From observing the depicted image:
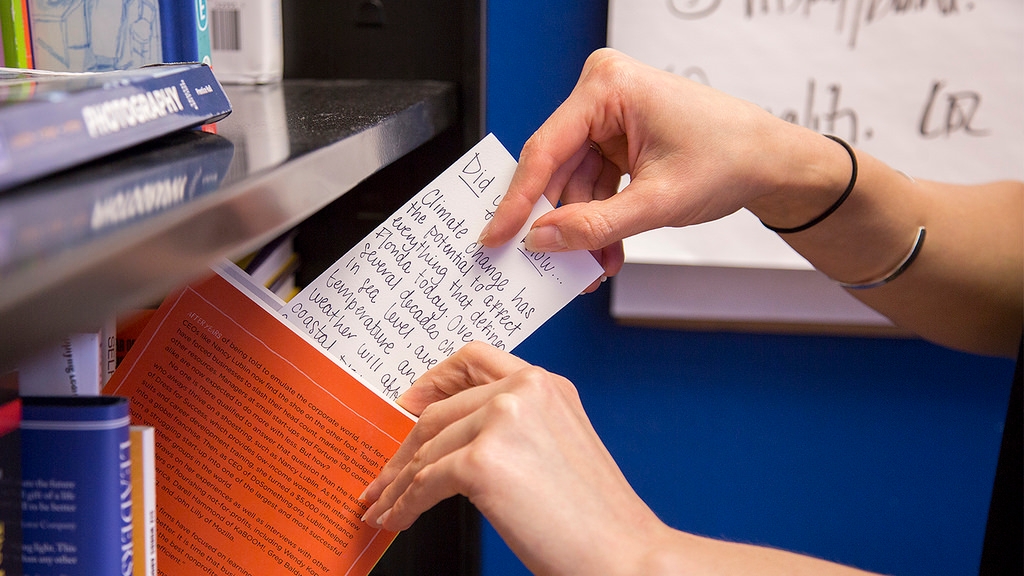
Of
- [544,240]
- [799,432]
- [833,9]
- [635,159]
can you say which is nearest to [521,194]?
[544,240]

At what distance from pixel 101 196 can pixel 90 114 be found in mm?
45

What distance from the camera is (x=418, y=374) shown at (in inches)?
20.7

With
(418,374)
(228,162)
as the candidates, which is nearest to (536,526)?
(418,374)

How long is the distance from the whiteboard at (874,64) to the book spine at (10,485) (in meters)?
0.79

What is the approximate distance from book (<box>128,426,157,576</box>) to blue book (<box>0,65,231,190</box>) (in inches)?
6.6

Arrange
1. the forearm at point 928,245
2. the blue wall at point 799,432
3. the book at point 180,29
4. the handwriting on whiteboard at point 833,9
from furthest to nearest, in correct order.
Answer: the blue wall at point 799,432, the handwriting on whiteboard at point 833,9, the forearm at point 928,245, the book at point 180,29

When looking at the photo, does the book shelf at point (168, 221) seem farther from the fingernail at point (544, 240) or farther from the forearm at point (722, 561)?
the forearm at point (722, 561)

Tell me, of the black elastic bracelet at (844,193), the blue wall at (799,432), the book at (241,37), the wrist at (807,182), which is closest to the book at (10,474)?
the book at (241,37)

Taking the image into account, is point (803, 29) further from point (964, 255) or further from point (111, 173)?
point (111, 173)

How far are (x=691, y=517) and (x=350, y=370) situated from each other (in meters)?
0.81

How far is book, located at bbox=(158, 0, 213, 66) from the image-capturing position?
463 millimetres

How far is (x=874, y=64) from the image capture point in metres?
0.97

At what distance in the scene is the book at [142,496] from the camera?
1.32ft

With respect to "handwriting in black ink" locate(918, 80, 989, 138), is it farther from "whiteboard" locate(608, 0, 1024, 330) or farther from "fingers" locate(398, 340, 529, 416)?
"fingers" locate(398, 340, 529, 416)
